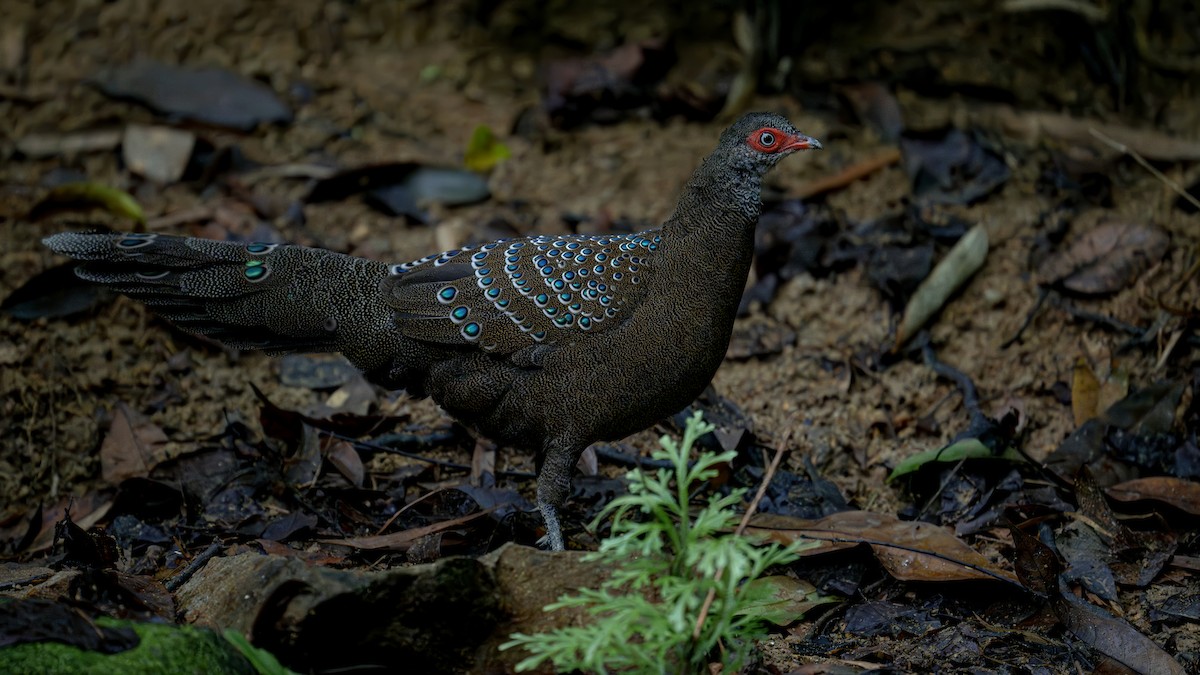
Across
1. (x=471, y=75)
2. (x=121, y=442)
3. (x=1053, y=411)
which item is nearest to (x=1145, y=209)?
(x=1053, y=411)

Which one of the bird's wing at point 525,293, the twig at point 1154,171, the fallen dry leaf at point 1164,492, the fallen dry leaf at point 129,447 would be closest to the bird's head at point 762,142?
the bird's wing at point 525,293

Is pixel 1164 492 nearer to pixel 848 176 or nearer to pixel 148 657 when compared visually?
pixel 848 176

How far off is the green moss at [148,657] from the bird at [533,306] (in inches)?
68.5

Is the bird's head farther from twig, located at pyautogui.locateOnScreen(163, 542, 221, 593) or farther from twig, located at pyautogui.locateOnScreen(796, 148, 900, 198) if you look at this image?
twig, located at pyautogui.locateOnScreen(163, 542, 221, 593)

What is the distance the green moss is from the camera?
3338 mm

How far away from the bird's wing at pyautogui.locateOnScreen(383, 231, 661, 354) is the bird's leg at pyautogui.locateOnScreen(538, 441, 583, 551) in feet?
1.54

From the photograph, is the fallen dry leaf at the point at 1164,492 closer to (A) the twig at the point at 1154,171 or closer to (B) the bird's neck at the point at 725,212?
(A) the twig at the point at 1154,171

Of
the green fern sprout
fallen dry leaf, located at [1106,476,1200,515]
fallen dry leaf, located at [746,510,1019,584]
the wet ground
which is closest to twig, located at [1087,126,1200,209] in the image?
the wet ground

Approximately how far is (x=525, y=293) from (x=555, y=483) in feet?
2.58

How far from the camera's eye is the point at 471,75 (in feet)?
27.8

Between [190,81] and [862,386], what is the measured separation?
4.78 metres

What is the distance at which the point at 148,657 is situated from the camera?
Answer: 3.41 metres

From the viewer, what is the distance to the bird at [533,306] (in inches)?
193

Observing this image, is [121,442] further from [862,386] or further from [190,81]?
[862,386]
